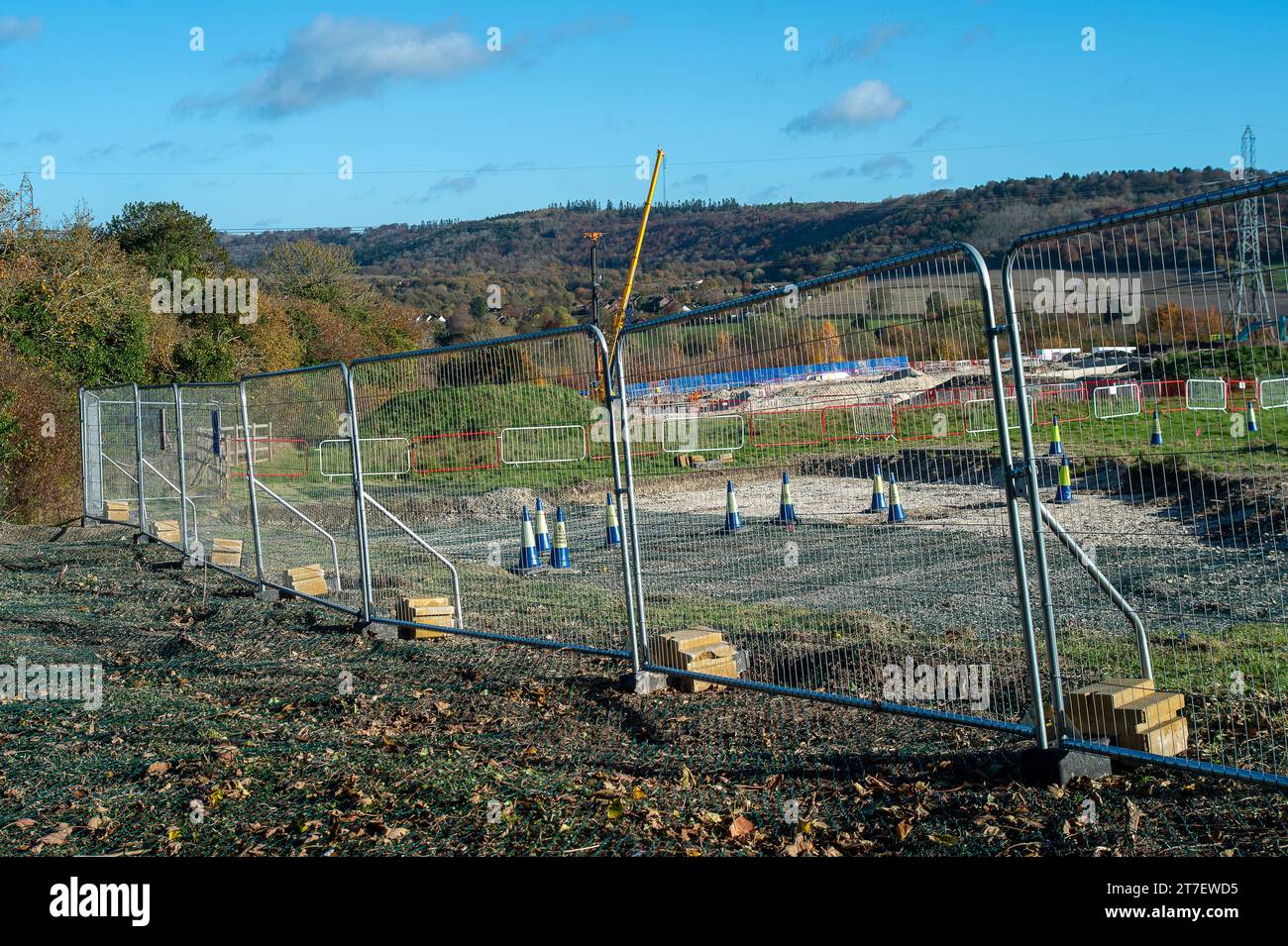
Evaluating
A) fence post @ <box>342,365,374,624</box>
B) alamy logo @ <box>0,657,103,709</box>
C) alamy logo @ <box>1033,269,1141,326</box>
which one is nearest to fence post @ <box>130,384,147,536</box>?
fence post @ <box>342,365,374,624</box>

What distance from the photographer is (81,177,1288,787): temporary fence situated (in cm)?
487

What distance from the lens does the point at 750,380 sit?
700cm

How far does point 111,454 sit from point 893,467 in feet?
47.3

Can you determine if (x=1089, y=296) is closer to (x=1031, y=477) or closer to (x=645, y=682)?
(x=1031, y=477)

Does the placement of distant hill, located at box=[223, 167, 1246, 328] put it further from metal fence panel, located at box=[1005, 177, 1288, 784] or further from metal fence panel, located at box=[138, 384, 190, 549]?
metal fence panel, located at box=[1005, 177, 1288, 784]

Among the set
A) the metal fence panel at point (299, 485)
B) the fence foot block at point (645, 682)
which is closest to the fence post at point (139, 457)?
the metal fence panel at point (299, 485)

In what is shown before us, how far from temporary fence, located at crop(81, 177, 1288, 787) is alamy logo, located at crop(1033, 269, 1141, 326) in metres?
0.01

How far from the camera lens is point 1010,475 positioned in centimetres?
528

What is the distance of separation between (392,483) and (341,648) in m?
1.56

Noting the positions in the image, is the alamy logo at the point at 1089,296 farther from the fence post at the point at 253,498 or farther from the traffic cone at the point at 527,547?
the traffic cone at the point at 527,547

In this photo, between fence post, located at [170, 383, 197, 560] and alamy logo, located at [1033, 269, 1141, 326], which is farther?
fence post, located at [170, 383, 197, 560]

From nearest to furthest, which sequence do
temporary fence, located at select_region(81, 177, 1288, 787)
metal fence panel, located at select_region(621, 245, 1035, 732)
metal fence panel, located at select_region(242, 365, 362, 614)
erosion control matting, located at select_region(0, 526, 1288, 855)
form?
erosion control matting, located at select_region(0, 526, 1288, 855) < temporary fence, located at select_region(81, 177, 1288, 787) < metal fence panel, located at select_region(621, 245, 1035, 732) < metal fence panel, located at select_region(242, 365, 362, 614)
